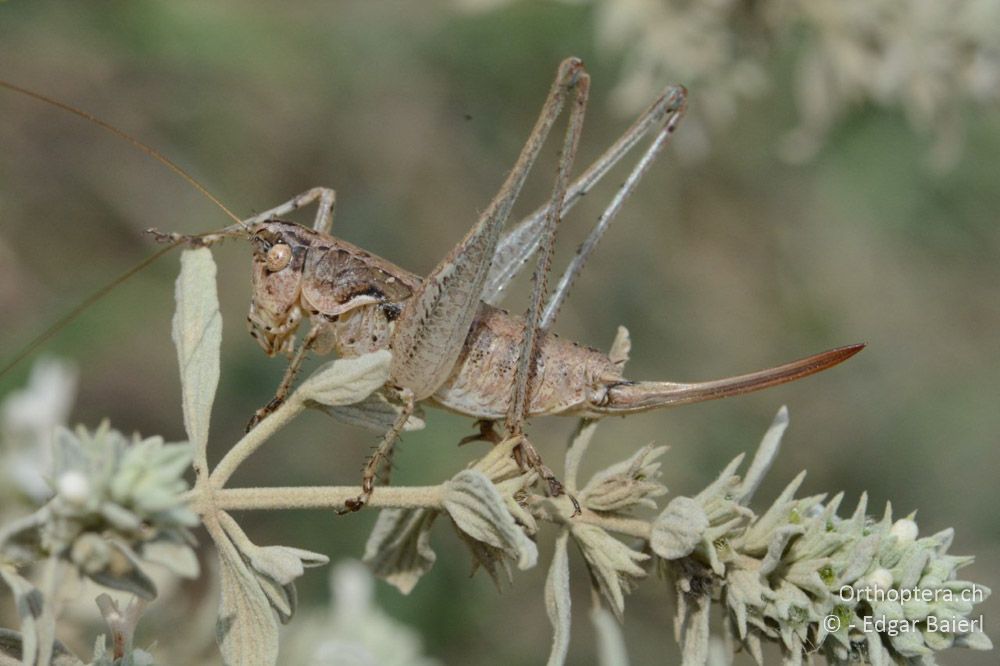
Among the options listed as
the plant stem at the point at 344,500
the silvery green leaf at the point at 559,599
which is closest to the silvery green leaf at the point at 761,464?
the plant stem at the point at 344,500

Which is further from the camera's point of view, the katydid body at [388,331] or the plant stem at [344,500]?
the katydid body at [388,331]

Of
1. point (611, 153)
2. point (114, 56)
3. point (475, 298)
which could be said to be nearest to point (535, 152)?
point (475, 298)

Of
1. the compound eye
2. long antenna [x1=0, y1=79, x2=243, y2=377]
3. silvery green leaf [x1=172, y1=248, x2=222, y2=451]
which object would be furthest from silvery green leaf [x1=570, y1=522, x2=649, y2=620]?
the compound eye

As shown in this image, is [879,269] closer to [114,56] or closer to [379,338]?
[379,338]

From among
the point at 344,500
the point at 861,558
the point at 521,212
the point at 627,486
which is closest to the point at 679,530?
the point at 627,486

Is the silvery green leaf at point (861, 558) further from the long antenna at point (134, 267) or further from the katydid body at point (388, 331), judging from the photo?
the long antenna at point (134, 267)
